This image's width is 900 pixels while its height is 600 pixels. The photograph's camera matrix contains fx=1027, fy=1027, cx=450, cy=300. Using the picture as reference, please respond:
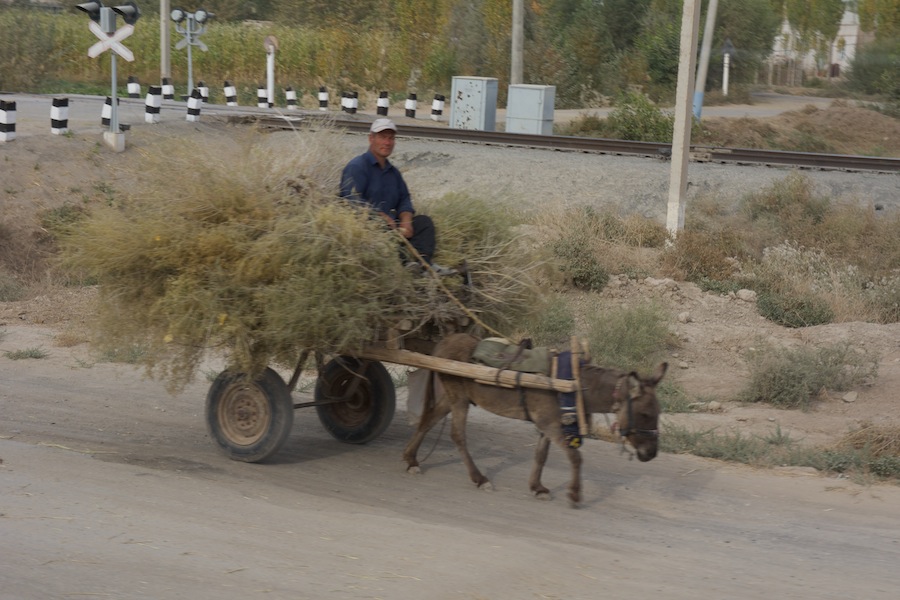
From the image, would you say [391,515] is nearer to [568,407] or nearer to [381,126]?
[568,407]

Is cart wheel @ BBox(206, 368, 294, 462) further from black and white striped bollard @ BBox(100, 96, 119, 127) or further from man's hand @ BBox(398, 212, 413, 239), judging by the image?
black and white striped bollard @ BBox(100, 96, 119, 127)

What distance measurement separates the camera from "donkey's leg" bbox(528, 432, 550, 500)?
23.2 ft

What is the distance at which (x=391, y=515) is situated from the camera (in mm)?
6645

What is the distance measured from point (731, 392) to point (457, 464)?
383 centimetres

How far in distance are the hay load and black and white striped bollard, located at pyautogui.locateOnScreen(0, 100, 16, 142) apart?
37.7 ft

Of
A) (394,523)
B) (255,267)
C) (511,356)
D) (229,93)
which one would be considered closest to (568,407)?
(511,356)

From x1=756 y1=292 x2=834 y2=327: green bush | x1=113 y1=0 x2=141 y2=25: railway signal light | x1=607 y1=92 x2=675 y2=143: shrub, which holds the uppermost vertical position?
x1=113 y1=0 x2=141 y2=25: railway signal light

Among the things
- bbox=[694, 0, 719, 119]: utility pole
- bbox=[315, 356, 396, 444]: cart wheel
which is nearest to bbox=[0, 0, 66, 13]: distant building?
bbox=[694, 0, 719, 119]: utility pole

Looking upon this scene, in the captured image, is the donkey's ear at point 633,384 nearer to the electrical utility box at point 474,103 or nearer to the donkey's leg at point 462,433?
the donkey's leg at point 462,433

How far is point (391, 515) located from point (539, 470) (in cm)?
112

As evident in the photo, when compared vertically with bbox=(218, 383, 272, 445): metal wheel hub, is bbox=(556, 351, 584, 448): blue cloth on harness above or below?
above

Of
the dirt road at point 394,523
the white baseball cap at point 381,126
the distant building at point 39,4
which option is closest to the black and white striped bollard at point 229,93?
the dirt road at point 394,523

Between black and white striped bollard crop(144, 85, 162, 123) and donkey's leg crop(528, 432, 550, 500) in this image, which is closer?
donkey's leg crop(528, 432, 550, 500)

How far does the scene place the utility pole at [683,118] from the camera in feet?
47.0
